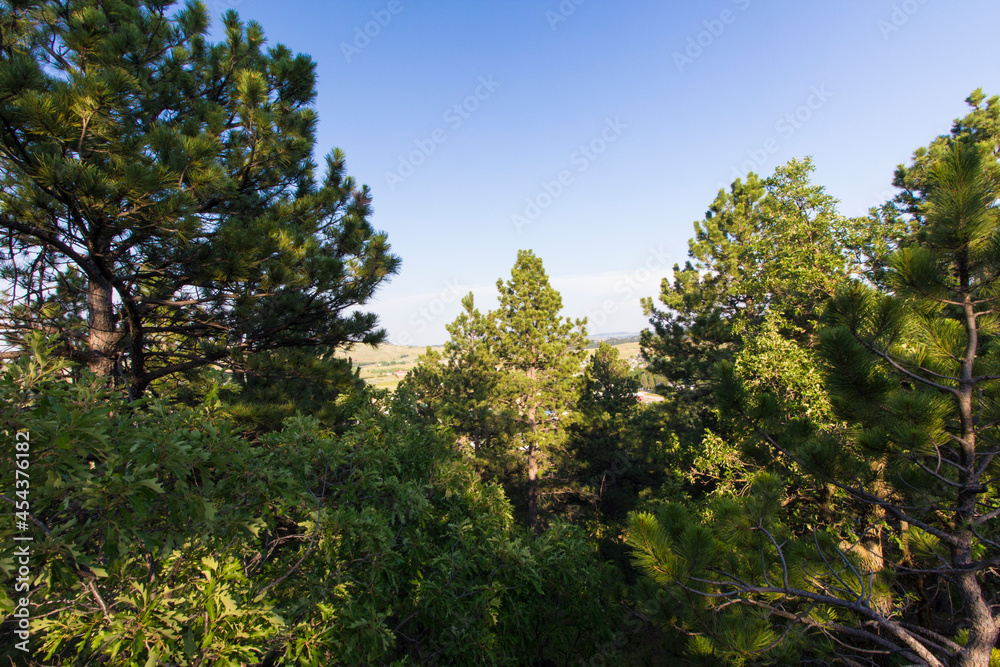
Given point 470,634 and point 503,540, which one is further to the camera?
point 503,540

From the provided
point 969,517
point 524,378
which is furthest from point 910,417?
point 524,378

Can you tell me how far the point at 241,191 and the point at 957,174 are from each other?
9.05 m

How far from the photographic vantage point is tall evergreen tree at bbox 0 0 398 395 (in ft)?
14.5

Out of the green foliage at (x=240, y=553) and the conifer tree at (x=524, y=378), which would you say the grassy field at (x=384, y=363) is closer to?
the conifer tree at (x=524, y=378)

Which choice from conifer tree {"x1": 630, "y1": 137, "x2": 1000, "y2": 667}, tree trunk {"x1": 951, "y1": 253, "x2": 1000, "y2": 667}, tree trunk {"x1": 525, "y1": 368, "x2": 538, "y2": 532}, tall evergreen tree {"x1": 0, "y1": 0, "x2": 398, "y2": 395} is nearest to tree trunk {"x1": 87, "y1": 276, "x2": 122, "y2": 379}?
tall evergreen tree {"x1": 0, "y1": 0, "x2": 398, "y2": 395}

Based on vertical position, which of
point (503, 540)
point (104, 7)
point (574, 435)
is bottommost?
point (574, 435)

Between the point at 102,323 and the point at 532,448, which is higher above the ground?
the point at 102,323

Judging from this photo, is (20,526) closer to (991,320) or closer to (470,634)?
(470,634)

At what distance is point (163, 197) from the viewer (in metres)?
4.88

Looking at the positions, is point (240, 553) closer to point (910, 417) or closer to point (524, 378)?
point (910, 417)

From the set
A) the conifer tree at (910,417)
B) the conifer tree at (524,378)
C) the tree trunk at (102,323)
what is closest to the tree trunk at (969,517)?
the conifer tree at (910,417)

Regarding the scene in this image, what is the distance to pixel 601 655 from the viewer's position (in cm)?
495

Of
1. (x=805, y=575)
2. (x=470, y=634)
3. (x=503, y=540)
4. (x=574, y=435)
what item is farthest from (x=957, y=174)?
(x=574, y=435)

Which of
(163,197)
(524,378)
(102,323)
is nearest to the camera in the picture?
(163,197)
